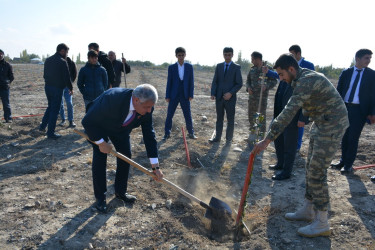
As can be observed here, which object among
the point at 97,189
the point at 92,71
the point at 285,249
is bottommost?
the point at 285,249

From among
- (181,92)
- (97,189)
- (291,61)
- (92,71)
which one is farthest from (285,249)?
(92,71)

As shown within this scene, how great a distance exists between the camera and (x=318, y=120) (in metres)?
3.05

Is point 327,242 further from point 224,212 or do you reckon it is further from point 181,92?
point 181,92

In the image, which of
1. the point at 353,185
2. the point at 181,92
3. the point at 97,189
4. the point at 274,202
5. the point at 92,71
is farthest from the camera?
the point at 181,92

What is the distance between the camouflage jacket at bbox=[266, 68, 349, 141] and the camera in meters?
2.81

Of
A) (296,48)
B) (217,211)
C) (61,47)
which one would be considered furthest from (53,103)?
(296,48)

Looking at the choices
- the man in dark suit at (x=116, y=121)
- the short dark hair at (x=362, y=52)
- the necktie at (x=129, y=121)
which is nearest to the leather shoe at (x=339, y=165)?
the short dark hair at (x=362, y=52)

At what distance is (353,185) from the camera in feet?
15.1

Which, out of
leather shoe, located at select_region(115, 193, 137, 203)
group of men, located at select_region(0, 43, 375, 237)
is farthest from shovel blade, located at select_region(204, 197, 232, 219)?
leather shoe, located at select_region(115, 193, 137, 203)

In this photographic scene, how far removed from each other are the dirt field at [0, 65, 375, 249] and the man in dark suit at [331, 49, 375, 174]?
0.70m

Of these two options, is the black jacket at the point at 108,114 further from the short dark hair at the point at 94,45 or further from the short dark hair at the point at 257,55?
the short dark hair at the point at 94,45

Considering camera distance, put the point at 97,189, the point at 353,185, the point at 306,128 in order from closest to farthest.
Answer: the point at 97,189
the point at 353,185
the point at 306,128

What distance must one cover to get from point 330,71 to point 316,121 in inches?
1341

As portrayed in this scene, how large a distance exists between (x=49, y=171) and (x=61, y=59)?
278cm
